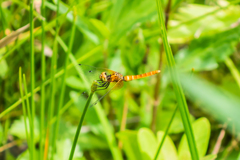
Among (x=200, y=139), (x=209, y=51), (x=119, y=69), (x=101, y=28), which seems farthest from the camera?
(x=119, y=69)

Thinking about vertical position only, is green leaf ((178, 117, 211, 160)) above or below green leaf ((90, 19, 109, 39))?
below

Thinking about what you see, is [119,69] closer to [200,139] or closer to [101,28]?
[101,28]

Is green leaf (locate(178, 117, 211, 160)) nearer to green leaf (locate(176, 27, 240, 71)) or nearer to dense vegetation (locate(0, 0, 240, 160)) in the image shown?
dense vegetation (locate(0, 0, 240, 160))

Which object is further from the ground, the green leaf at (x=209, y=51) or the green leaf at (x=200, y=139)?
the green leaf at (x=209, y=51)

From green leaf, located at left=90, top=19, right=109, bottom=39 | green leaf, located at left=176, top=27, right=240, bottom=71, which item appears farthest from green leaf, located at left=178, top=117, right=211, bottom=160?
green leaf, located at left=90, top=19, right=109, bottom=39

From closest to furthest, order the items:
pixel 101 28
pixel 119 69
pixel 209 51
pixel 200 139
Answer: pixel 200 139 → pixel 101 28 → pixel 209 51 → pixel 119 69

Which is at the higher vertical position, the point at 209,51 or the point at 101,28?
the point at 101,28

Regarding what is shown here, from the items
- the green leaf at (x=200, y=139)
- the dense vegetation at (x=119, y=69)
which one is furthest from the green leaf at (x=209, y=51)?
the green leaf at (x=200, y=139)

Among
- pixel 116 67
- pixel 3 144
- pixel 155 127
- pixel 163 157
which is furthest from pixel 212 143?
pixel 3 144

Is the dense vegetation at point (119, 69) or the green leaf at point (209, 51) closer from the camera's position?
the dense vegetation at point (119, 69)

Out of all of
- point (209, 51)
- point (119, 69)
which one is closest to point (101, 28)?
point (119, 69)

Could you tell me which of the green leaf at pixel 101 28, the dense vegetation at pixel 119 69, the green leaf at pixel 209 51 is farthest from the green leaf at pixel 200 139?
the green leaf at pixel 101 28

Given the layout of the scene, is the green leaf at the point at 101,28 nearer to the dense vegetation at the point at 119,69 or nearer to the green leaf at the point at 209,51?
the dense vegetation at the point at 119,69
